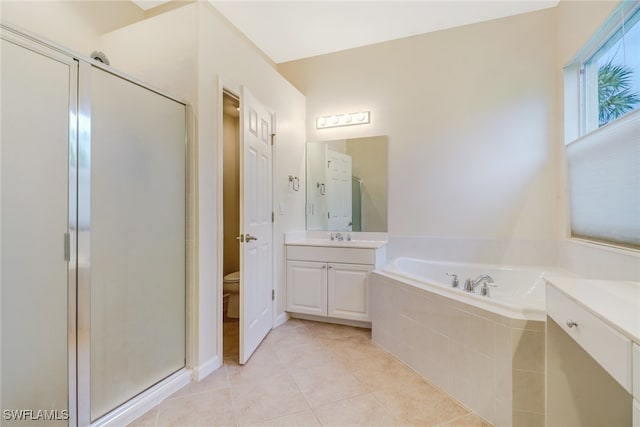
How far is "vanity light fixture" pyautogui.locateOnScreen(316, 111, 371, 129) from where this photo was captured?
10.00 feet

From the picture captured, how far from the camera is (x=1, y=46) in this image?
3.51 feet

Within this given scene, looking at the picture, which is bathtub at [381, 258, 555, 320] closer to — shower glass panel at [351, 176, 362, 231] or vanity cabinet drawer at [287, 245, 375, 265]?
vanity cabinet drawer at [287, 245, 375, 265]

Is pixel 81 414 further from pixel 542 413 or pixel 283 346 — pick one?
pixel 542 413

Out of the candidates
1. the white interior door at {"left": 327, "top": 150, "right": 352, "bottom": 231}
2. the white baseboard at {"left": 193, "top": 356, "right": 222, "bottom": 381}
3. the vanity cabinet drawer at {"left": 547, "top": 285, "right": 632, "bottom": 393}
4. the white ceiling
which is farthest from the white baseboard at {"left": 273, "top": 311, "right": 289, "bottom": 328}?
the white ceiling

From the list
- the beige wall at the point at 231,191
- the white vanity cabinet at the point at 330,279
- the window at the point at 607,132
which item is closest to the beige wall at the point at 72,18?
the beige wall at the point at 231,191

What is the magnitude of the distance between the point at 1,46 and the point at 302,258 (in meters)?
2.24

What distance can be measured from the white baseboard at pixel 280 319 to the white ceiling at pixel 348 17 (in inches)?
107

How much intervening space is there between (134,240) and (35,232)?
0.42m

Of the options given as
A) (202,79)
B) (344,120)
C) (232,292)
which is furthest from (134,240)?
(344,120)

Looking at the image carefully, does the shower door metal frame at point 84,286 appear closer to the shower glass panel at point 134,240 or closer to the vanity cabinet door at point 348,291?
the shower glass panel at point 134,240

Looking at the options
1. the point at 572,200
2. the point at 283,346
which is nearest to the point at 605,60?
the point at 572,200

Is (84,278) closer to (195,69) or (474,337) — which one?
(195,69)

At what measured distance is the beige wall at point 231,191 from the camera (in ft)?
11.3

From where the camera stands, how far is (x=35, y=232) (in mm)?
1154
